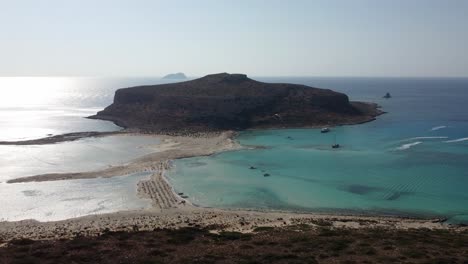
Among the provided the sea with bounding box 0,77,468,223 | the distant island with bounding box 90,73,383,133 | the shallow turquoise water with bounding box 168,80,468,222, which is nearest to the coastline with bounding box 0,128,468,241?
the sea with bounding box 0,77,468,223

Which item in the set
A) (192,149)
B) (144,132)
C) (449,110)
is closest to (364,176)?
(192,149)

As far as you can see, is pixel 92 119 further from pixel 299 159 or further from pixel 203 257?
pixel 203 257

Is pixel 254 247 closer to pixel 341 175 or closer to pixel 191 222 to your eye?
pixel 191 222

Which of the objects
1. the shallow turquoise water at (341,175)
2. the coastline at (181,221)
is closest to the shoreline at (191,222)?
the coastline at (181,221)

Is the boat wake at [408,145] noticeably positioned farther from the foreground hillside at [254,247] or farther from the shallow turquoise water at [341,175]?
the foreground hillside at [254,247]

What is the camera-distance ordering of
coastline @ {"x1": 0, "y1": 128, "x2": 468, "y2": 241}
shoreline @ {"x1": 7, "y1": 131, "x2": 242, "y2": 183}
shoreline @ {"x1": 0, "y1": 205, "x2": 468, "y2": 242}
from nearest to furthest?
shoreline @ {"x1": 0, "y1": 205, "x2": 468, "y2": 242}, coastline @ {"x1": 0, "y1": 128, "x2": 468, "y2": 241}, shoreline @ {"x1": 7, "y1": 131, "x2": 242, "y2": 183}

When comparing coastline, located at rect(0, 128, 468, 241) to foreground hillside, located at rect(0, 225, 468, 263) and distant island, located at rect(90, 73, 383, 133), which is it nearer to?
foreground hillside, located at rect(0, 225, 468, 263)
